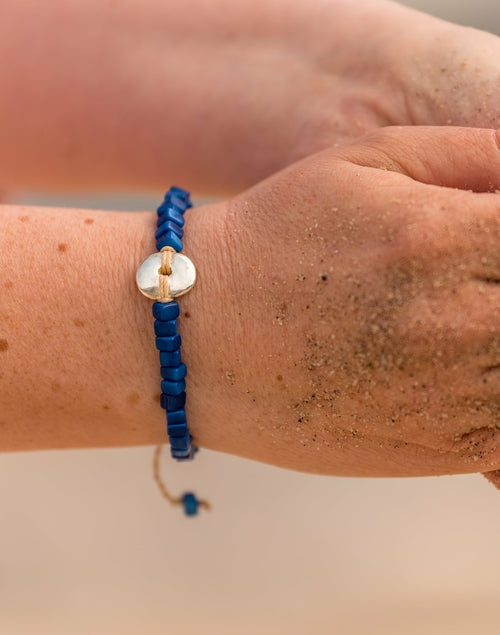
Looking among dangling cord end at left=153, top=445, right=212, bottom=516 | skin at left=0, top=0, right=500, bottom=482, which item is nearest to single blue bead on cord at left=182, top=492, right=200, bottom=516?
dangling cord end at left=153, top=445, right=212, bottom=516

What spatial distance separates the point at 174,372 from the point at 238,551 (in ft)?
2.11

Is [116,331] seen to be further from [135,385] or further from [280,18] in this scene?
[280,18]

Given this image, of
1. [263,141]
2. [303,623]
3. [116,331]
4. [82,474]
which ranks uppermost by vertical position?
[263,141]

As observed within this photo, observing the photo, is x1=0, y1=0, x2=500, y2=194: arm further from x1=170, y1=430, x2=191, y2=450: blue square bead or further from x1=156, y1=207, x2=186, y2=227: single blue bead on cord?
x1=170, y1=430, x2=191, y2=450: blue square bead

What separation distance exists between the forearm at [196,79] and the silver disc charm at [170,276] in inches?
11.0

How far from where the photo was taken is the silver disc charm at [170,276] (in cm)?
63

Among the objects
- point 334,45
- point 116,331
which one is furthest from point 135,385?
point 334,45

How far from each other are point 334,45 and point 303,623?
84cm

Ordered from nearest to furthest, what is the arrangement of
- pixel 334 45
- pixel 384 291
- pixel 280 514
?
pixel 384 291
pixel 334 45
pixel 280 514


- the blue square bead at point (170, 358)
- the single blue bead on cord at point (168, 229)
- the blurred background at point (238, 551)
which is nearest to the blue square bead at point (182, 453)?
the blue square bead at point (170, 358)

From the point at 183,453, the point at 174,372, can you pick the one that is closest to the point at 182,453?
the point at 183,453

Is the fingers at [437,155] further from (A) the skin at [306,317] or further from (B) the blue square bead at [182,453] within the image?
(B) the blue square bead at [182,453]

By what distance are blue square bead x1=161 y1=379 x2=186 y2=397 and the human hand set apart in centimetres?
2

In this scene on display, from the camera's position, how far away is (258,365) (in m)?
0.64
